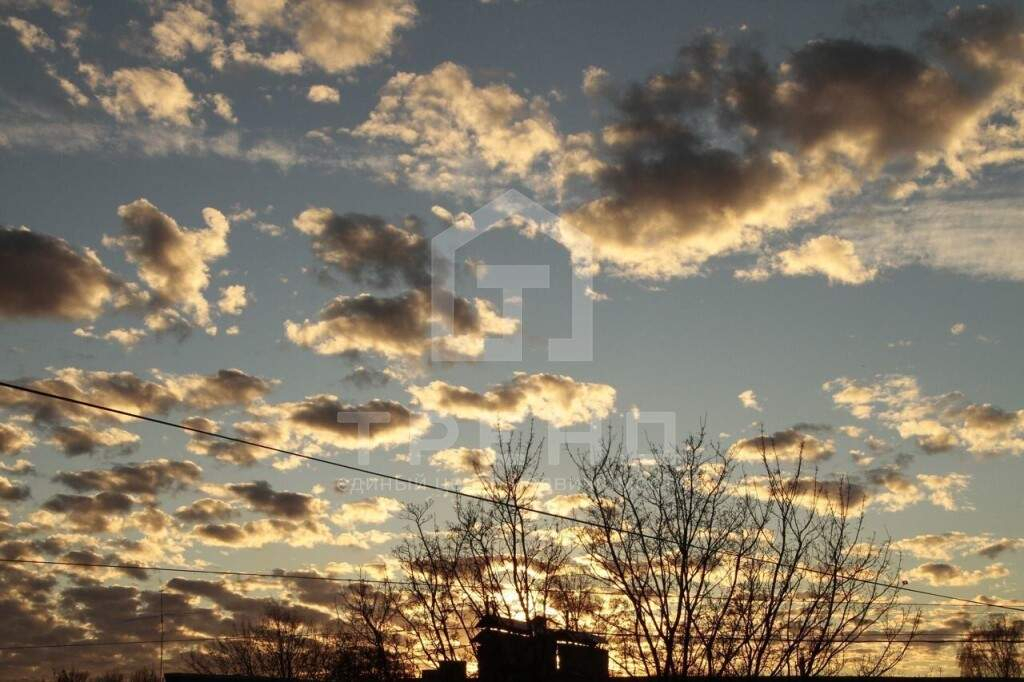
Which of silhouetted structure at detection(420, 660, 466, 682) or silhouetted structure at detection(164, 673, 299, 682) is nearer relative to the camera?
silhouetted structure at detection(420, 660, 466, 682)

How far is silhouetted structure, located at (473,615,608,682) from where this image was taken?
2116cm

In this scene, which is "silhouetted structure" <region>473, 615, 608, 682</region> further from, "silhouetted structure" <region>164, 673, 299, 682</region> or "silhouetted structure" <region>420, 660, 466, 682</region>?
"silhouetted structure" <region>164, 673, 299, 682</region>

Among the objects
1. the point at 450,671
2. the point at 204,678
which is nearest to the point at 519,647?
the point at 450,671

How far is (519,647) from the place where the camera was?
2177cm

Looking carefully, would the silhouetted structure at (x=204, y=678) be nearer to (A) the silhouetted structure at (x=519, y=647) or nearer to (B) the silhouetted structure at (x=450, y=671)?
(B) the silhouetted structure at (x=450, y=671)

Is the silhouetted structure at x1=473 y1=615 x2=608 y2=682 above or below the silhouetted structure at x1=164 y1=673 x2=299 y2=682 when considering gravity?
above

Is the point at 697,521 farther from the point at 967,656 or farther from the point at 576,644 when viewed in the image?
the point at 967,656

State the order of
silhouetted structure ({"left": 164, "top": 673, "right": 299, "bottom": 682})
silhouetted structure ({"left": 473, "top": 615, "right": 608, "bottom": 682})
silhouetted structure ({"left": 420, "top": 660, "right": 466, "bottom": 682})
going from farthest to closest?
silhouetted structure ({"left": 164, "top": 673, "right": 299, "bottom": 682}) < silhouetted structure ({"left": 420, "top": 660, "right": 466, "bottom": 682}) < silhouetted structure ({"left": 473, "top": 615, "right": 608, "bottom": 682})

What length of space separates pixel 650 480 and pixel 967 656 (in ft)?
187

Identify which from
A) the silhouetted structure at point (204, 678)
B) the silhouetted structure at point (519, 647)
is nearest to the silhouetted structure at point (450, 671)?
the silhouetted structure at point (519, 647)

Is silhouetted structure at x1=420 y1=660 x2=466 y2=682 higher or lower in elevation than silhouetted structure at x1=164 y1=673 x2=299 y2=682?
higher

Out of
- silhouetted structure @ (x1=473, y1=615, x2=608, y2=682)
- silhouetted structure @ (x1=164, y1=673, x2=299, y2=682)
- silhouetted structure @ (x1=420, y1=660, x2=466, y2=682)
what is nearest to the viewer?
silhouetted structure @ (x1=473, y1=615, x2=608, y2=682)

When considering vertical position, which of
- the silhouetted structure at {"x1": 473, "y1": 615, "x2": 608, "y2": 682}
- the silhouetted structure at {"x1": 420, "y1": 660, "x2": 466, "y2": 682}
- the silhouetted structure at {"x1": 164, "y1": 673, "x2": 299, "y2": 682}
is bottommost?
the silhouetted structure at {"x1": 164, "y1": 673, "x2": 299, "y2": 682}

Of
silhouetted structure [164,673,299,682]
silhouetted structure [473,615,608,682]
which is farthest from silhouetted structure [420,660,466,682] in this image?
silhouetted structure [164,673,299,682]
